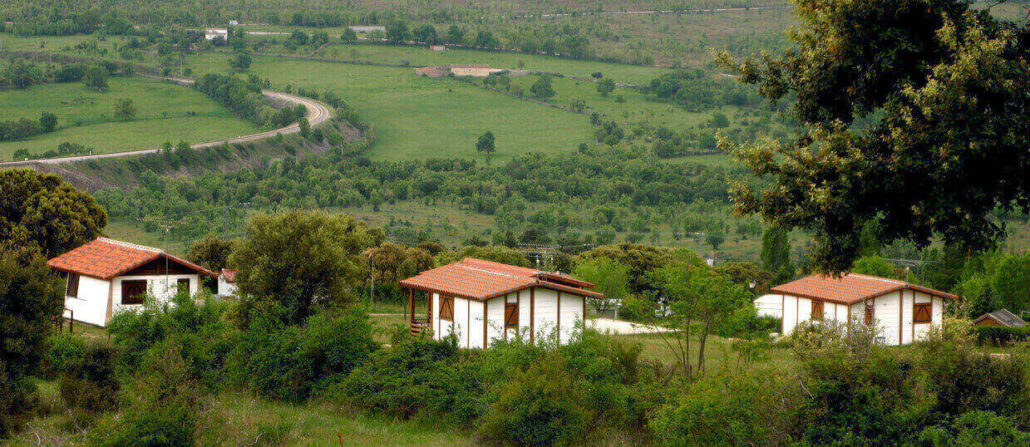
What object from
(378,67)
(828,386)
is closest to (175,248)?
(828,386)

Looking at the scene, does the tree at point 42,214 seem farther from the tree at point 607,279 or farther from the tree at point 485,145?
the tree at point 485,145

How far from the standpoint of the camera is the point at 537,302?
3091cm

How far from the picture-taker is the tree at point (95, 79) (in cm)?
12588

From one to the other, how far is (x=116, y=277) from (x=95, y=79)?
103244mm

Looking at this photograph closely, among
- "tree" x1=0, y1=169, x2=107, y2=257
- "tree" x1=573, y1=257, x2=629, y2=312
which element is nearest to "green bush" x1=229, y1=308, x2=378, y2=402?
"tree" x1=0, y1=169, x2=107, y2=257

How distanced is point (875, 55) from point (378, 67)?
499 feet

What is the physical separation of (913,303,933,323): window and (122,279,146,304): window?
2732cm

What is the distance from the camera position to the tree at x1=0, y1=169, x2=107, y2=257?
36500mm

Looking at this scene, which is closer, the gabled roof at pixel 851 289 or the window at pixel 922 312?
the gabled roof at pixel 851 289

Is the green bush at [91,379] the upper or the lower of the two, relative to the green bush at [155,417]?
lower

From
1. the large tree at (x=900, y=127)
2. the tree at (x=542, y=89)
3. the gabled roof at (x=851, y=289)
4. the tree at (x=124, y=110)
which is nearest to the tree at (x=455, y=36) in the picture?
the tree at (x=542, y=89)

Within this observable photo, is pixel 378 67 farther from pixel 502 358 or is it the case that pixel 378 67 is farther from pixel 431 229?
pixel 502 358

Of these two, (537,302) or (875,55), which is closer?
(875,55)

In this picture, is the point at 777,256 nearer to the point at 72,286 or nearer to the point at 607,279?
the point at 607,279
